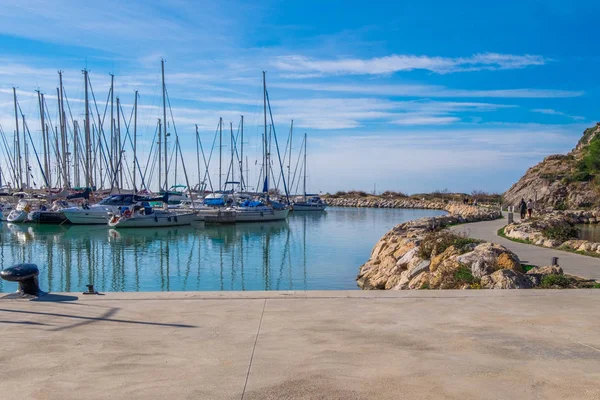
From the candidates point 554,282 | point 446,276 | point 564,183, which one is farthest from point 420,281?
point 564,183

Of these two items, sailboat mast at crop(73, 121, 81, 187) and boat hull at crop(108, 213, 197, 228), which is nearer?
boat hull at crop(108, 213, 197, 228)

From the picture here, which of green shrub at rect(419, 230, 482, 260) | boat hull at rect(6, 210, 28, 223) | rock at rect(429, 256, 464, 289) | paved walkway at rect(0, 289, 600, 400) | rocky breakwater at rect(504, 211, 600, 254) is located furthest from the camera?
boat hull at rect(6, 210, 28, 223)

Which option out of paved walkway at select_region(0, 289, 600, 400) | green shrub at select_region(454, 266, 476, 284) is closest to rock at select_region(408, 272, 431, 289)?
green shrub at select_region(454, 266, 476, 284)

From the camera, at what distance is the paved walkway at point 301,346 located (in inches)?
209

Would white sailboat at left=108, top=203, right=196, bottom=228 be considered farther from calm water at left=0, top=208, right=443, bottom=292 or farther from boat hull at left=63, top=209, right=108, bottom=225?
boat hull at left=63, top=209, right=108, bottom=225

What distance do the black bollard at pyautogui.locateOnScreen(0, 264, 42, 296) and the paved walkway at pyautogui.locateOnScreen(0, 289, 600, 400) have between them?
375 mm

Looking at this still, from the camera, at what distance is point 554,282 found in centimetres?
1147

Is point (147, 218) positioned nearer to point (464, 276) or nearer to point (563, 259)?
point (563, 259)

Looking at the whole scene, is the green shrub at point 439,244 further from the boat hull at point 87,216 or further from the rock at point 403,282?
the boat hull at point 87,216

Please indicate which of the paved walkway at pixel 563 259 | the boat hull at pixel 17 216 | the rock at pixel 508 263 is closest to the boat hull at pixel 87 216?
the boat hull at pixel 17 216

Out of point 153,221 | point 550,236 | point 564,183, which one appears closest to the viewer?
point 550,236

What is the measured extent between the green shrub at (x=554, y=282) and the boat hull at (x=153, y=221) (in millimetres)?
37529

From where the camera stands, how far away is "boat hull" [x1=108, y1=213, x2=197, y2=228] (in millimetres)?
43906

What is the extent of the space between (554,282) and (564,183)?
5231cm
